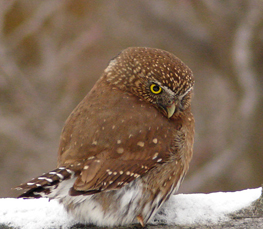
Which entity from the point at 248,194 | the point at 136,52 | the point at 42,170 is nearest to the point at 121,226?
the point at 248,194

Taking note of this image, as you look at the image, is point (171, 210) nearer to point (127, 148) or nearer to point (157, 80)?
point (127, 148)

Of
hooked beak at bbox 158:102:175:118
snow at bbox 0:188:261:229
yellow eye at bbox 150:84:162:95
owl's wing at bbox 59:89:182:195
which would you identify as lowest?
snow at bbox 0:188:261:229

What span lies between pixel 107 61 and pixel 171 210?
3429 millimetres

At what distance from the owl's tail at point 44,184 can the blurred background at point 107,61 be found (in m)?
3.81

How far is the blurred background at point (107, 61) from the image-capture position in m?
7.09

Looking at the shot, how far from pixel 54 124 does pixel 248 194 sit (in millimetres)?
3710

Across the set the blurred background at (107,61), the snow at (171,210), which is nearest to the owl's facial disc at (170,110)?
the snow at (171,210)

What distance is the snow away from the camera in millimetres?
3938

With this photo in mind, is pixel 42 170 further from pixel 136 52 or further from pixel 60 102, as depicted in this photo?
pixel 136 52

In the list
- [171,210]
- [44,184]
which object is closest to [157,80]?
[171,210]

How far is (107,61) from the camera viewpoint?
23.4 feet

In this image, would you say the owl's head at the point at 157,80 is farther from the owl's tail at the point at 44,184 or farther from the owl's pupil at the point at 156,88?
the owl's tail at the point at 44,184

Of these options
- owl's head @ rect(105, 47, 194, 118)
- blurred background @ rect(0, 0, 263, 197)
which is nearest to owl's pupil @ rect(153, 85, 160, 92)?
owl's head @ rect(105, 47, 194, 118)

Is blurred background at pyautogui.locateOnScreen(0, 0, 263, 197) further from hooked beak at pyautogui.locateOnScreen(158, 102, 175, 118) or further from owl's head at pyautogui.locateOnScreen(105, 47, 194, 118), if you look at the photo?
hooked beak at pyautogui.locateOnScreen(158, 102, 175, 118)
